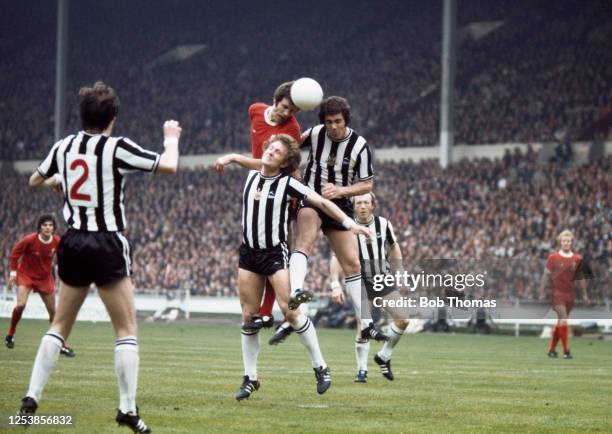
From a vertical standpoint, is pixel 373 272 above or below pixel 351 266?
below

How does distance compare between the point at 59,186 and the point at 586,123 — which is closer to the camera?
the point at 59,186

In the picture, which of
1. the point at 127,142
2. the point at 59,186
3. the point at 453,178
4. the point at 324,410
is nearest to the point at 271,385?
the point at 324,410

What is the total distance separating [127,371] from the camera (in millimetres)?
7699

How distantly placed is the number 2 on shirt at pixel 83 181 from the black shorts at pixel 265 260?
3053 mm

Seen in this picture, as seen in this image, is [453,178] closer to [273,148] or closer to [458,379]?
[458,379]

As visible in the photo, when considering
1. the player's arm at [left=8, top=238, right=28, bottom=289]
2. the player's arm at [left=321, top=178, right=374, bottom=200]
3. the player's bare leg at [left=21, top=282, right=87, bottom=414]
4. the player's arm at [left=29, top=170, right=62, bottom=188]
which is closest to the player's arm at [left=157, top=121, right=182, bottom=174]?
the player's arm at [left=29, top=170, right=62, bottom=188]

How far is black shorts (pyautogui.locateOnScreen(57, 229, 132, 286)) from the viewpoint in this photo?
7.72m

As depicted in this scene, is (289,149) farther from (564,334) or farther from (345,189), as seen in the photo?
(564,334)

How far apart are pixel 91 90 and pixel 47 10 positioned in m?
49.0

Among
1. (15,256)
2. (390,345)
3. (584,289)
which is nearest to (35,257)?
(15,256)

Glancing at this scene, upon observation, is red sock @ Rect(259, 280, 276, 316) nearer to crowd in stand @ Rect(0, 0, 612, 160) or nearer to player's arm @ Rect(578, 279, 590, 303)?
player's arm @ Rect(578, 279, 590, 303)

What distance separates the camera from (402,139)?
44.5 m

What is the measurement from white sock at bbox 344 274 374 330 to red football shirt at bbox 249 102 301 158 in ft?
5.81

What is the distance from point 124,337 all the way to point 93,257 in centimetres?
58
